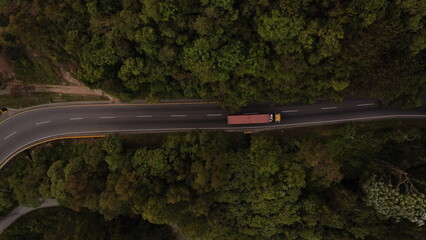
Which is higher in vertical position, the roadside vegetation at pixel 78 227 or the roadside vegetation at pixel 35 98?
the roadside vegetation at pixel 35 98

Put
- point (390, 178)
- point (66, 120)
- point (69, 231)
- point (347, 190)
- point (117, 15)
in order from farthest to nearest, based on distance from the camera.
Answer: point (66, 120), point (69, 231), point (347, 190), point (390, 178), point (117, 15)

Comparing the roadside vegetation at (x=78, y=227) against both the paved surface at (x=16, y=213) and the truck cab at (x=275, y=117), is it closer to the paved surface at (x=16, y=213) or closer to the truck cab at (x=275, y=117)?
the paved surface at (x=16, y=213)

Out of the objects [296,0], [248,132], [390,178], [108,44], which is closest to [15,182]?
[108,44]

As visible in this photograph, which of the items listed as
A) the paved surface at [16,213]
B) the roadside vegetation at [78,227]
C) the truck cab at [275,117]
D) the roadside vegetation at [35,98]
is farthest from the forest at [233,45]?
the paved surface at [16,213]

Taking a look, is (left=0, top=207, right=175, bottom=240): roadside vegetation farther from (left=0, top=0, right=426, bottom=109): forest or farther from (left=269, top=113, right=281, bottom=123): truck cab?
(left=269, top=113, right=281, bottom=123): truck cab

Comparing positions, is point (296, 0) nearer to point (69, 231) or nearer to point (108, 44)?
point (108, 44)

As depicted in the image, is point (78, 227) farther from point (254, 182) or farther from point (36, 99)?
point (254, 182)
